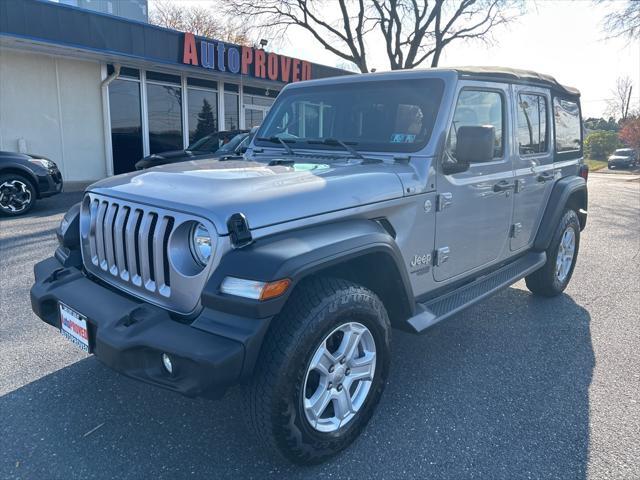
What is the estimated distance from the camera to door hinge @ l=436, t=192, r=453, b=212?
10.3 feet

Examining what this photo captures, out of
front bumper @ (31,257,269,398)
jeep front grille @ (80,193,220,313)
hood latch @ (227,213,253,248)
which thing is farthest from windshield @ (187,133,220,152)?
hood latch @ (227,213,253,248)

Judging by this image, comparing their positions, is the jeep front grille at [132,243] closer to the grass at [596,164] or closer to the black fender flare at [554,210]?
the black fender flare at [554,210]

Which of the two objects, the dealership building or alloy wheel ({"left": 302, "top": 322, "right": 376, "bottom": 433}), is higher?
the dealership building

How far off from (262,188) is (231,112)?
15.4 m

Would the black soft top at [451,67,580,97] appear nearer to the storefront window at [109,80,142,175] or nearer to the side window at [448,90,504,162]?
the side window at [448,90,504,162]

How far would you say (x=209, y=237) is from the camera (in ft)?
Result: 7.32

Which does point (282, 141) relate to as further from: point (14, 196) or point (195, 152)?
point (195, 152)

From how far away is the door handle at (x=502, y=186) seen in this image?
3.65 metres

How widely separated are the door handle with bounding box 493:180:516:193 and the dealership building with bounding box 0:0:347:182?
421 inches

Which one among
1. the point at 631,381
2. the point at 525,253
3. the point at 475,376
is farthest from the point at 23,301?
the point at 631,381

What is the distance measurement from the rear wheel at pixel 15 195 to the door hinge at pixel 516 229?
823 cm

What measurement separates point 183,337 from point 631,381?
3013 millimetres

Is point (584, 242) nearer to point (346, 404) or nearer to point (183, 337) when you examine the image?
point (346, 404)

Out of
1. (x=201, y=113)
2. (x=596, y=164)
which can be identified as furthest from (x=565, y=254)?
(x=596, y=164)
